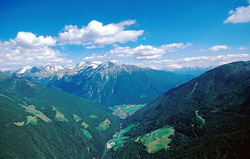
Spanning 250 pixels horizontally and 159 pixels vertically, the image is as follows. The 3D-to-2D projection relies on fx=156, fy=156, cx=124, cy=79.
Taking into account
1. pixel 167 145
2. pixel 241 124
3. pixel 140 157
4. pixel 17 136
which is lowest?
pixel 140 157

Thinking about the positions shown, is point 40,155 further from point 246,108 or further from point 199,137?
point 246,108

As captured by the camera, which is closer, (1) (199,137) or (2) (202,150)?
(2) (202,150)

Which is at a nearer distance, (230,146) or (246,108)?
(230,146)

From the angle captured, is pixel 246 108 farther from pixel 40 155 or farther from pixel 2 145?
pixel 2 145

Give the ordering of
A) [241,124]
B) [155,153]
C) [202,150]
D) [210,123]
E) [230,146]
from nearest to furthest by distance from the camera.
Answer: [230,146] → [202,150] → [241,124] → [155,153] → [210,123]

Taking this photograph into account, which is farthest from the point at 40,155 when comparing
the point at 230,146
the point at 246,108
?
the point at 246,108

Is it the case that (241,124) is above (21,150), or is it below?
above

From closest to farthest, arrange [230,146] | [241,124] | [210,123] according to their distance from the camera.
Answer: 1. [230,146]
2. [241,124]
3. [210,123]

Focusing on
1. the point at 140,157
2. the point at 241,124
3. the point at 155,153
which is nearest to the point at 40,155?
the point at 140,157

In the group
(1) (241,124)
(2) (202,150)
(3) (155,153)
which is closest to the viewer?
(2) (202,150)
